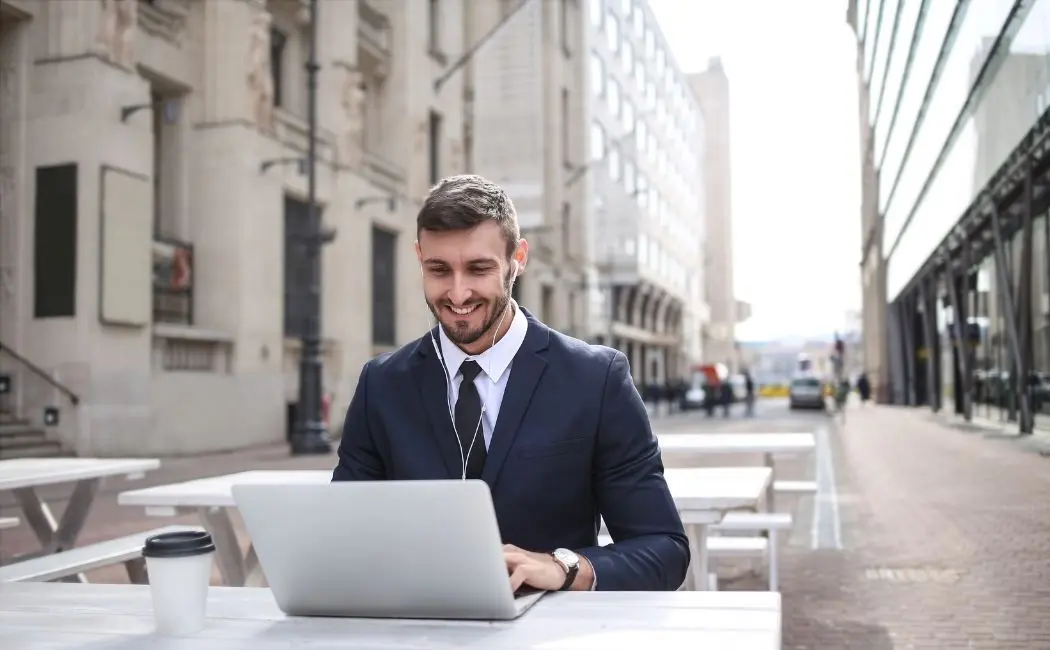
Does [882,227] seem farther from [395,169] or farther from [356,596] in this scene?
[356,596]

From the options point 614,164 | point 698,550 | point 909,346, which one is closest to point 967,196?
point 698,550

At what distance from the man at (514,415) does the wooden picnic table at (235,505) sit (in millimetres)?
1888

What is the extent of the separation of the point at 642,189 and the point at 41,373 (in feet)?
122

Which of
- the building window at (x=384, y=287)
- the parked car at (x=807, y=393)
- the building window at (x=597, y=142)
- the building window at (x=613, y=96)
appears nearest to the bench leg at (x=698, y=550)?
the building window at (x=384, y=287)

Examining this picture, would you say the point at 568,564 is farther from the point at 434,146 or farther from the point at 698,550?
the point at 434,146

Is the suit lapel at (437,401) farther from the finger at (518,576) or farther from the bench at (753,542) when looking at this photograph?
the bench at (753,542)

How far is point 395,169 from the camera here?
82.9ft

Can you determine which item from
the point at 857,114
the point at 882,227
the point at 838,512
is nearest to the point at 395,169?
the point at 838,512

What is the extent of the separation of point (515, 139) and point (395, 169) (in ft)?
23.9

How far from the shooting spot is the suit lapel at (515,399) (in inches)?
90.6

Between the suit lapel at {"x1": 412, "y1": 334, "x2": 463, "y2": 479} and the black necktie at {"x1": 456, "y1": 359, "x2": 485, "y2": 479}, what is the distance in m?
0.02

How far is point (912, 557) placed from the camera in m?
7.20

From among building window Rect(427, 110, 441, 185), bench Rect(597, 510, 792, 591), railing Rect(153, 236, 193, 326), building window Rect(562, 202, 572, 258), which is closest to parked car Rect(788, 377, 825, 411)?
building window Rect(562, 202, 572, 258)

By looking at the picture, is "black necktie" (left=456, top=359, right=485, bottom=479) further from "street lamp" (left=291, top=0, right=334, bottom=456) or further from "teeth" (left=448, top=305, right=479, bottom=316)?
"street lamp" (left=291, top=0, right=334, bottom=456)
